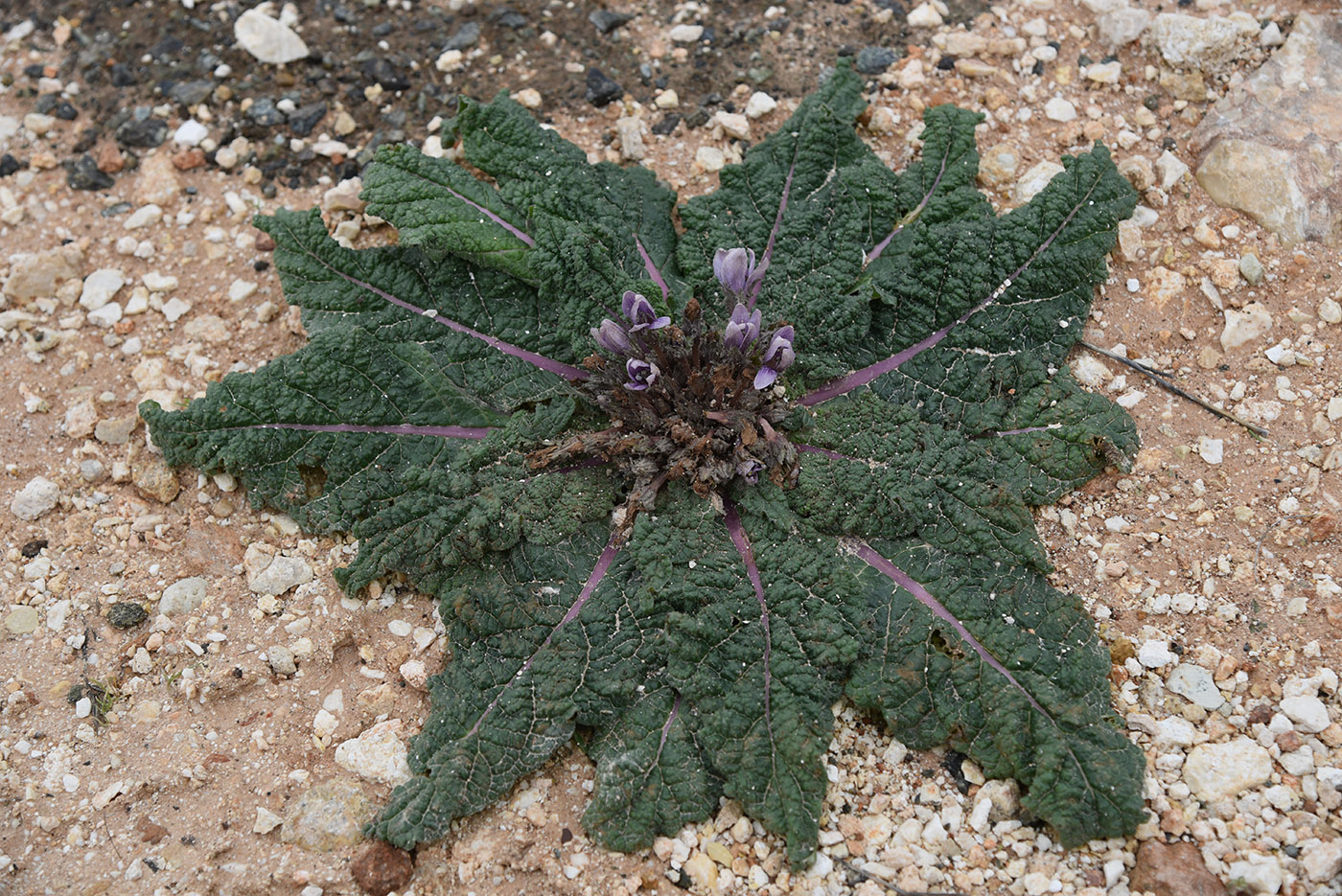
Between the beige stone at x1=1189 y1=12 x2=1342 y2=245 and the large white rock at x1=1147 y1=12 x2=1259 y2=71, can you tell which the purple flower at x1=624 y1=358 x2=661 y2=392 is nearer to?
the beige stone at x1=1189 y1=12 x2=1342 y2=245

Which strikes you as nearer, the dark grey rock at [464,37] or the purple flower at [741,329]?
the purple flower at [741,329]

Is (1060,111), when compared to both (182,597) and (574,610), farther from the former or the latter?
(182,597)

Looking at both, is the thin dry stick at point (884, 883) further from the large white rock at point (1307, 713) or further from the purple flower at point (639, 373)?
the purple flower at point (639, 373)

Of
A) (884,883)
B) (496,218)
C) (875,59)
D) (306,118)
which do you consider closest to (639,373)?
(496,218)

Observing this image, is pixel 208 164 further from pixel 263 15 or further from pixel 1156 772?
pixel 1156 772

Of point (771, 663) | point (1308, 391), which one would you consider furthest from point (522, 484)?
point (1308, 391)

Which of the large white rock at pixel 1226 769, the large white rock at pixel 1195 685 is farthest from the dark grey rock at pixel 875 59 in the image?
the large white rock at pixel 1226 769

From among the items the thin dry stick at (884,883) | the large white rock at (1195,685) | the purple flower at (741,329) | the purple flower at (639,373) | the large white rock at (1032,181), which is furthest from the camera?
the large white rock at (1032,181)
